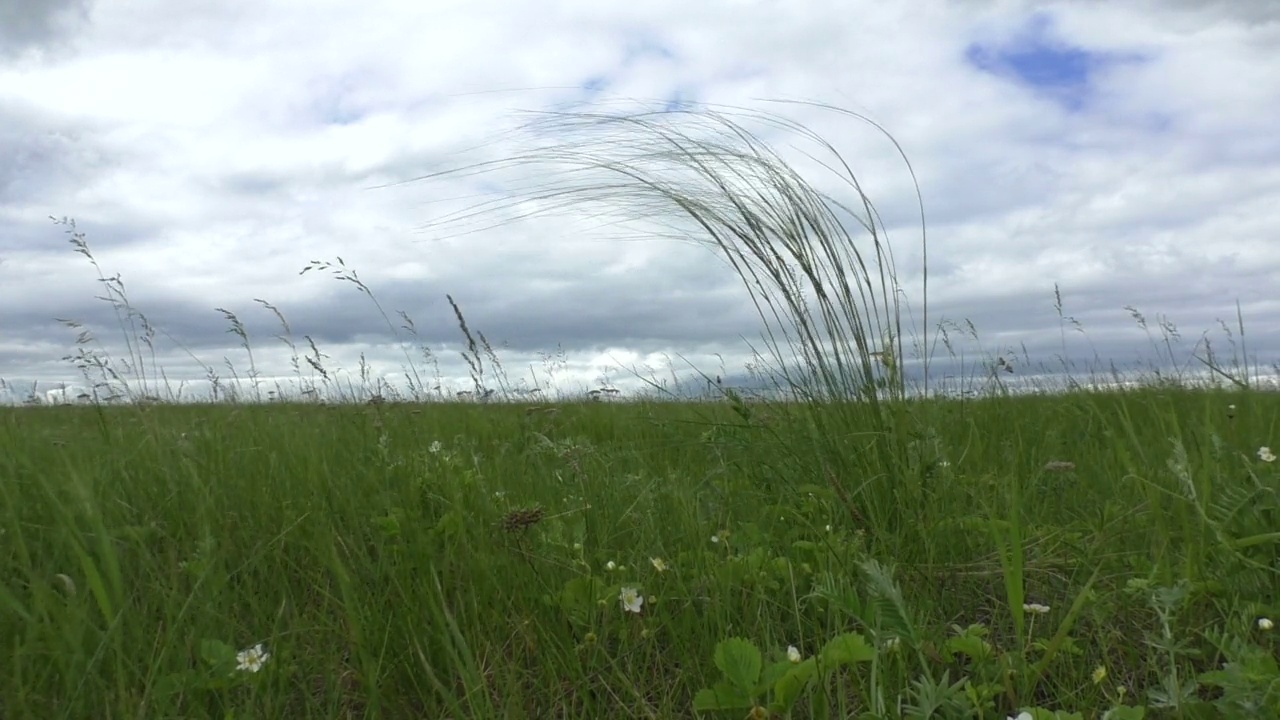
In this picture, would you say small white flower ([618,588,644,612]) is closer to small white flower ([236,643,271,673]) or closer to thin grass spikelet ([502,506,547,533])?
thin grass spikelet ([502,506,547,533])

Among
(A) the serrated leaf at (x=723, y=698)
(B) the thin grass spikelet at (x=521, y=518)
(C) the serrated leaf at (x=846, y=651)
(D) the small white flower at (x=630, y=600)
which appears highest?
(B) the thin grass spikelet at (x=521, y=518)

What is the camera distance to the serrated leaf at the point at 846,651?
1.43 metres

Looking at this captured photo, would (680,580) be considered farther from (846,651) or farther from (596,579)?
(846,651)

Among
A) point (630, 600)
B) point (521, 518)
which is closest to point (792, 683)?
point (630, 600)

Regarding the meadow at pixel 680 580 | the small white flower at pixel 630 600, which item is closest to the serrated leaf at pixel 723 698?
the meadow at pixel 680 580

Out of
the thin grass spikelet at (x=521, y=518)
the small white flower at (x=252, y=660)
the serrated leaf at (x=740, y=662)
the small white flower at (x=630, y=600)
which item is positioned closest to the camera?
the serrated leaf at (x=740, y=662)

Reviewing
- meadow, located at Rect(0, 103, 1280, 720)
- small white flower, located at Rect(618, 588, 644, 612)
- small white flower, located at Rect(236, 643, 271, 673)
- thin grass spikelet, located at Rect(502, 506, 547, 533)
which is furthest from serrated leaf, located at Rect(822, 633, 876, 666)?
small white flower, located at Rect(236, 643, 271, 673)

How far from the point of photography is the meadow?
152 cm

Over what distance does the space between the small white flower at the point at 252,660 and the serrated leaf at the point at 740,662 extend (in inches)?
31.3

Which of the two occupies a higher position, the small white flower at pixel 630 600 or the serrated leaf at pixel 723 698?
the small white flower at pixel 630 600

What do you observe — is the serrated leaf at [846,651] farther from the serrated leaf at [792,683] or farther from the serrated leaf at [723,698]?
the serrated leaf at [723,698]

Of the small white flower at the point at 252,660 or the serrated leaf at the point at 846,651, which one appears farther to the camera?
the small white flower at the point at 252,660

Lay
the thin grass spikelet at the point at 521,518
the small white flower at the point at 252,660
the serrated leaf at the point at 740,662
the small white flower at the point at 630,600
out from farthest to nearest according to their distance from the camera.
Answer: the thin grass spikelet at the point at 521,518, the small white flower at the point at 630,600, the small white flower at the point at 252,660, the serrated leaf at the point at 740,662

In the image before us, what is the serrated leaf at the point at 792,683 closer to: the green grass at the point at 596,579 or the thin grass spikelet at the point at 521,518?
the green grass at the point at 596,579
